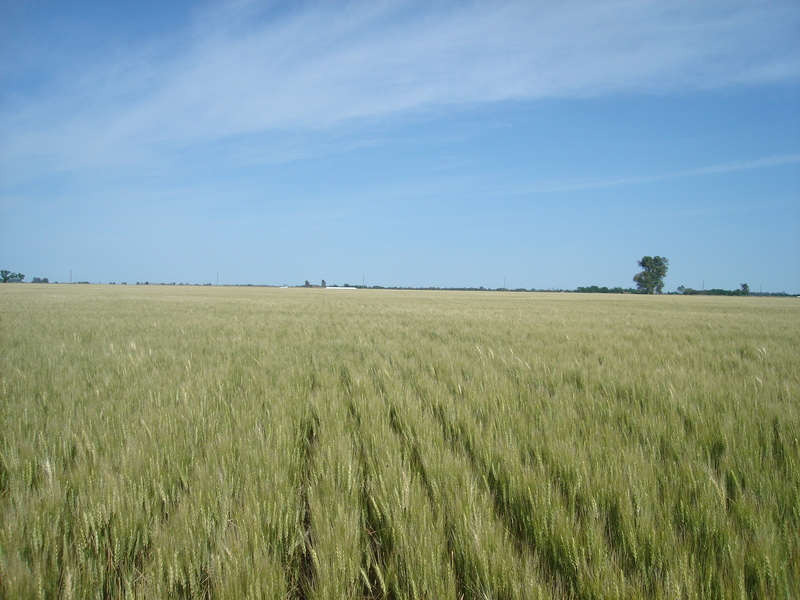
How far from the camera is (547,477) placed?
1.68 meters

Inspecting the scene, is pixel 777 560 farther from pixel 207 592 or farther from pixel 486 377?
pixel 486 377

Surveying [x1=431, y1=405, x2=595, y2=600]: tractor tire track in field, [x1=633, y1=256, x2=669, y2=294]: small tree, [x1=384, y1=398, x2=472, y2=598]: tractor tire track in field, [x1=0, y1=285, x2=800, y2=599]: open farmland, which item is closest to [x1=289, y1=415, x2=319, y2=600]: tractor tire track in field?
[x1=0, y1=285, x2=800, y2=599]: open farmland

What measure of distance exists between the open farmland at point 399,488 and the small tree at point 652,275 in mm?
124540

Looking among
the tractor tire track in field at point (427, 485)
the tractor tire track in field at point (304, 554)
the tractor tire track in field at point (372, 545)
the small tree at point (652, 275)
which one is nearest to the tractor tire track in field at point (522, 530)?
the tractor tire track in field at point (427, 485)

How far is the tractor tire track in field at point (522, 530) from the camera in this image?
119 cm

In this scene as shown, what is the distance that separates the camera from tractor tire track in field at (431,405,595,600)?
1.19 metres

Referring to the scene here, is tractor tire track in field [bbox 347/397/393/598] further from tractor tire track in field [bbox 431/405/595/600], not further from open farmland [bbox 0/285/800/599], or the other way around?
tractor tire track in field [bbox 431/405/595/600]

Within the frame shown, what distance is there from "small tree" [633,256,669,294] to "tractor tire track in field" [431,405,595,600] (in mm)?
125803

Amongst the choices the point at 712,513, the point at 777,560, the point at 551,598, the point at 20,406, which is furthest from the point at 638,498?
the point at 20,406

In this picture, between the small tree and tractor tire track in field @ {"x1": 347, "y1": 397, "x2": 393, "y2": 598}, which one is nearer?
tractor tire track in field @ {"x1": 347, "y1": 397, "x2": 393, "y2": 598}

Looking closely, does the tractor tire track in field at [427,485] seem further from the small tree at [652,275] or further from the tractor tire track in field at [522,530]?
the small tree at [652,275]

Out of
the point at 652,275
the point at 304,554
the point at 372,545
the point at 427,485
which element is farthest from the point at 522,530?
the point at 652,275

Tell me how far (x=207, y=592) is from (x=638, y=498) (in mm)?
1619

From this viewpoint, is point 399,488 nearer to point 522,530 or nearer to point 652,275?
point 522,530
